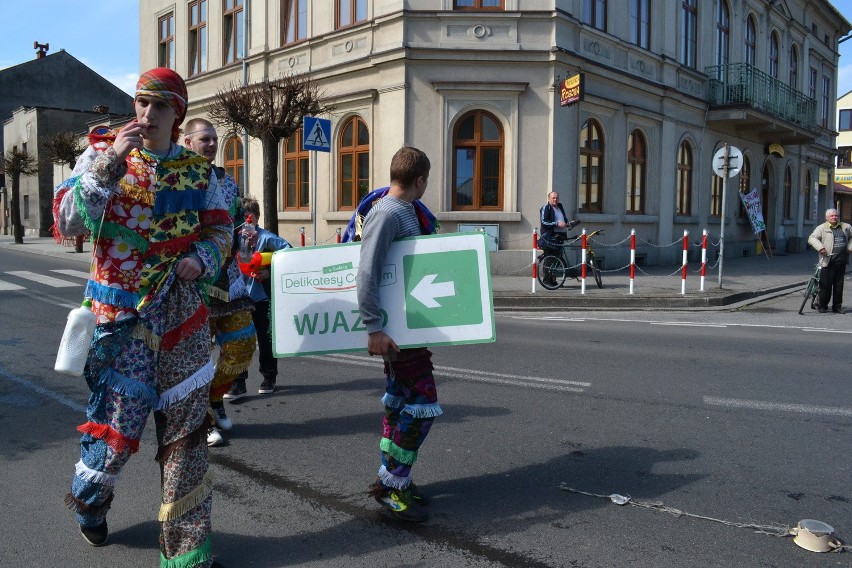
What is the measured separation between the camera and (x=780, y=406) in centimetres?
578

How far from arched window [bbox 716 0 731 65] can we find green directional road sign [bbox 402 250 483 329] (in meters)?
24.1

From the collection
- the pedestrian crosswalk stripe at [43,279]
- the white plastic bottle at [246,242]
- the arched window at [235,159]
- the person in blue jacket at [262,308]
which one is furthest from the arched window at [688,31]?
the white plastic bottle at [246,242]

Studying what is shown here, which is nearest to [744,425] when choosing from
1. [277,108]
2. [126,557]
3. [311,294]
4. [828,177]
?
[311,294]

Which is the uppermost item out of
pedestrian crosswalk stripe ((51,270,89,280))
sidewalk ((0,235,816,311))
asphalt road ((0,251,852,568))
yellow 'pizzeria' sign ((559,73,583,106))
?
yellow 'pizzeria' sign ((559,73,583,106))

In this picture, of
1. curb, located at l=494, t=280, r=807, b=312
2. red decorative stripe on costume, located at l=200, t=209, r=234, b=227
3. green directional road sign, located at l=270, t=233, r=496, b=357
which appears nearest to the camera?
red decorative stripe on costume, located at l=200, t=209, r=234, b=227

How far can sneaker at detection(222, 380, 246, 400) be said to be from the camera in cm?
599

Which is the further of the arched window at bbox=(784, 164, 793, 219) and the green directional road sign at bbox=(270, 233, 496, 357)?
the arched window at bbox=(784, 164, 793, 219)

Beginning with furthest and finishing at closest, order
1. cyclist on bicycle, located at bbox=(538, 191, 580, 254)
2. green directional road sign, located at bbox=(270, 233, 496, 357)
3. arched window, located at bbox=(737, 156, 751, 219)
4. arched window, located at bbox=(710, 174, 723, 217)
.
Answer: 1. arched window, located at bbox=(737, 156, 751, 219)
2. arched window, located at bbox=(710, 174, 723, 217)
3. cyclist on bicycle, located at bbox=(538, 191, 580, 254)
4. green directional road sign, located at bbox=(270, 233, 496, 357)

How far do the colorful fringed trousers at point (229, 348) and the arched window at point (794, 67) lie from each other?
32343 millimetres

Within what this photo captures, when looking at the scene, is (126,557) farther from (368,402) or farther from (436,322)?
(368,402)

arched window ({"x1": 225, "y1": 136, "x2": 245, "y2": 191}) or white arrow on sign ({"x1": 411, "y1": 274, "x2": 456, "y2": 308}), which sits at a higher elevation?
arched window ({"x1": 225, "y1": 136, "x2": 245, "y2": 191})

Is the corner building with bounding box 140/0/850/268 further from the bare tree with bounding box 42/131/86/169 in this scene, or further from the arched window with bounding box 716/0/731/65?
the bare tree with bounding box 42/131/86/169

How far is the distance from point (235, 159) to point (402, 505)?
2138 centimetres

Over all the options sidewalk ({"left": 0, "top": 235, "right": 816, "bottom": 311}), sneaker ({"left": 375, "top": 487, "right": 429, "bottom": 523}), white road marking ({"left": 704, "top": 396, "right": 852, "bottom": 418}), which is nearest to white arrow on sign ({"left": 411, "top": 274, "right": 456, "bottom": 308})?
sneaker ({"left": 375, "top": 487, "right": 429, "bottom": 523})
